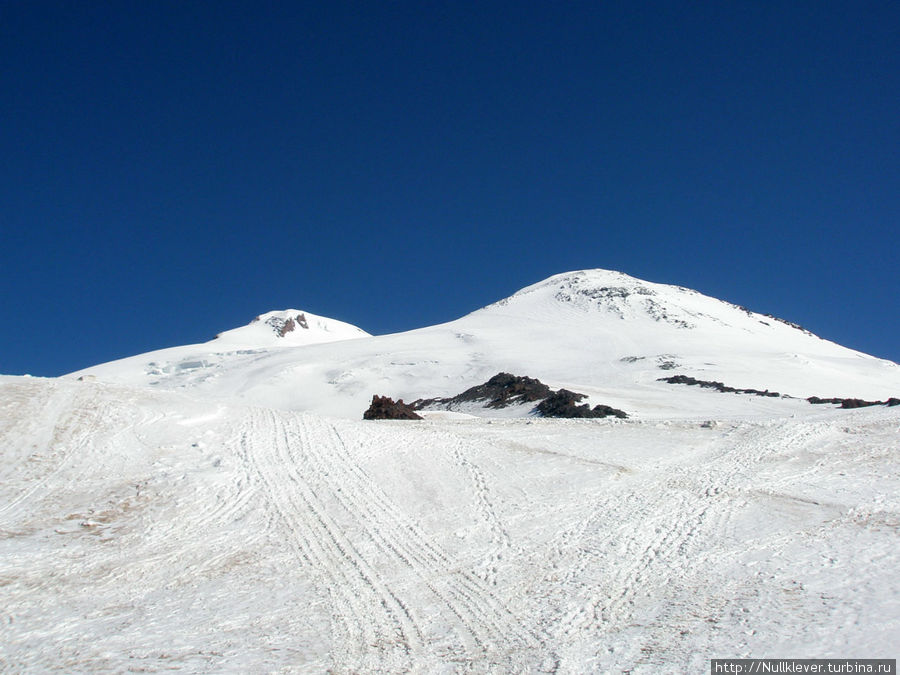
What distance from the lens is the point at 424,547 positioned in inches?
386

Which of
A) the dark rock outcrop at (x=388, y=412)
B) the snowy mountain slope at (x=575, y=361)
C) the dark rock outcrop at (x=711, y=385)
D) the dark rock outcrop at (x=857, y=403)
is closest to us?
the dark rock outcrop at (x=857, y=403)

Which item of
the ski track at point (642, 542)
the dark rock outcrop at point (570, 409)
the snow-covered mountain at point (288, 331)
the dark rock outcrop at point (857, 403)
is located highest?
the snow-covered mountain at point (288, 331)

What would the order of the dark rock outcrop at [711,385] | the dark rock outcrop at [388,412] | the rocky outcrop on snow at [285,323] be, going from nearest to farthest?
the dark rock outcrop at [388,412] < the dark rock outcrop at [711,385] < the rocky outcrop on snow at [285,323]

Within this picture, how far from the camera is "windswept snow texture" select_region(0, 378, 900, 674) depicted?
6.84 metres

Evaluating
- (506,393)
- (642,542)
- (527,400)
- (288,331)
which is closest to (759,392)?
(527,400)

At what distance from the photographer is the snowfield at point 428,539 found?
6.86 metres

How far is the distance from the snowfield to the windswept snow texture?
1.6 inches

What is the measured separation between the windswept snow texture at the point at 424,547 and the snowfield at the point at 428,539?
4 cm

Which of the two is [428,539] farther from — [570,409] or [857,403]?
[857,403]

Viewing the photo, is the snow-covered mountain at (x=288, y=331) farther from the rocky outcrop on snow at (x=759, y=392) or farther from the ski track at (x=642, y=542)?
the ski track at (x=642, y=542)

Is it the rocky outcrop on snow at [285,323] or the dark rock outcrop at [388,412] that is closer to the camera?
the dark rock outcrop at [388,412]

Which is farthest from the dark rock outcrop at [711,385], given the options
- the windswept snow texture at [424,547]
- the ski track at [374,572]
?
the ski track at [374,572]

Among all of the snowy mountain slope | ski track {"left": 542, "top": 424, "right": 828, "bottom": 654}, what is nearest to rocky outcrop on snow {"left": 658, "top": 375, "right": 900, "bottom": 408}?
the snowy mountain slope

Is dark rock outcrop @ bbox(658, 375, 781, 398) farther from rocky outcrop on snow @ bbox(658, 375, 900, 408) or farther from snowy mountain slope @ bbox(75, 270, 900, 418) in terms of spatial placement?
snowy mountain slope @ bbox(75, 270, 900, 418)
